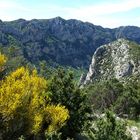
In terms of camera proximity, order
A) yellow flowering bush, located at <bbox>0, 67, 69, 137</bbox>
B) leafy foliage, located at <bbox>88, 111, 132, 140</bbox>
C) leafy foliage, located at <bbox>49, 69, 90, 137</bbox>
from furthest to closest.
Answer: leafy foliage, located at <bbox>49, 69, 90, 137</bbox>
leafy foliage, located at <bbox>88, 111, 132, 140</bbox>
yellow flowering bush, located at <bbox>0, 67, 69, 137</bbox>

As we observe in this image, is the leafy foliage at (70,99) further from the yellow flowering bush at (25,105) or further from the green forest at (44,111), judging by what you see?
the yellow flowering bush at (25,105)

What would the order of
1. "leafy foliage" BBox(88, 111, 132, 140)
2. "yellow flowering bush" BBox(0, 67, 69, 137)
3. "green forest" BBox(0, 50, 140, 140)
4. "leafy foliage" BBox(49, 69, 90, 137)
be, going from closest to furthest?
"yellow flowering bush" BBox(0, 67, 69, 137)
"green forest" BBox(0, 50, 140, 140)
"leafy foliage" BBox(88, 111, 132, 140)
"leafy foliage" BBox(49, 69, 90, 137)

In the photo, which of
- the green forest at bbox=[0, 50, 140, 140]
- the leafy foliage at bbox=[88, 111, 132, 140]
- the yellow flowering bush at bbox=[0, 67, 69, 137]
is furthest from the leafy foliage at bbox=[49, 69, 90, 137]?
the leafy foliage at bbox=[88, 111, 132, 140]

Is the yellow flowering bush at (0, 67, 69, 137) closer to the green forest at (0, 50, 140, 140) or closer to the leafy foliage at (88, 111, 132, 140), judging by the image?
the green forest at (0, 50, 140, 140)

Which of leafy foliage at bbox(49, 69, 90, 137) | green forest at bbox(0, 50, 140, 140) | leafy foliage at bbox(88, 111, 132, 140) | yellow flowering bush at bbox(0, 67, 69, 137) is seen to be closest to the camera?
yellow flowering bush at bbox(0, 67, 69, 137)

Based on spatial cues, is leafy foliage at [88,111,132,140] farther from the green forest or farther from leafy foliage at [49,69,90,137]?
leafy foliage at [49,69,90,137]

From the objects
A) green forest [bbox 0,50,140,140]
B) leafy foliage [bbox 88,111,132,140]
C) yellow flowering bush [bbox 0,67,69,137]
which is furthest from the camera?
leafy foliage [bbox 88,111,132,140]

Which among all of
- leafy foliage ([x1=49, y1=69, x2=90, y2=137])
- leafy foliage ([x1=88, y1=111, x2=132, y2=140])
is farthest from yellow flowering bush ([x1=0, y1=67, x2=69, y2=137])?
leafy foliage ([x1=49, y1=69, x2=90, y2=137])

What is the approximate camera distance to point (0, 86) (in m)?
42.6

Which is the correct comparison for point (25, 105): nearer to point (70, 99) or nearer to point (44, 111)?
point (44, 111)

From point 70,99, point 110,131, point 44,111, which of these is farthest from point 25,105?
point 70,99

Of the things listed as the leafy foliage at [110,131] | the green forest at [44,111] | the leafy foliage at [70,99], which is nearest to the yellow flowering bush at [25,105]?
the green forest at [44,111]

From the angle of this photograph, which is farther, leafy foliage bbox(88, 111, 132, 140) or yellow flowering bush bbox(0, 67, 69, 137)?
leafy foliage bbox(88, 111, 132, 140)

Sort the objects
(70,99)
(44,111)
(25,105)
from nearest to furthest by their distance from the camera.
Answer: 1. (25,105)
2. (44,111)
3. (70,99)
